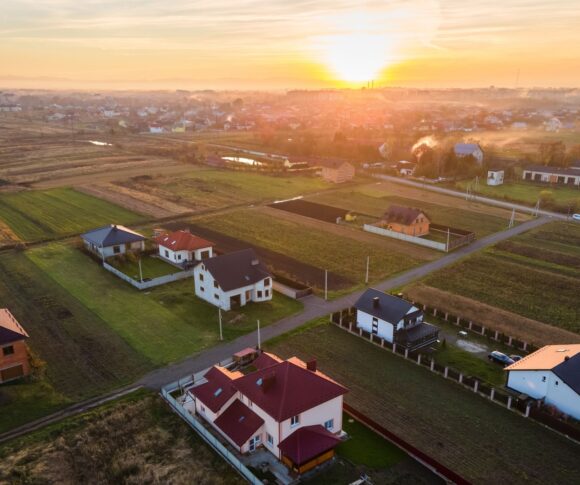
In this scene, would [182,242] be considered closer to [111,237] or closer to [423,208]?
[111,237]

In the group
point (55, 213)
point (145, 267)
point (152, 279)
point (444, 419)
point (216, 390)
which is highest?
point (216, 390)

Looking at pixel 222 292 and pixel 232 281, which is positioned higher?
pixel 232 281

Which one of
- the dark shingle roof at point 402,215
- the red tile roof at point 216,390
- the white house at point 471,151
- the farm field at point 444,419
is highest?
the white house at point 471,151

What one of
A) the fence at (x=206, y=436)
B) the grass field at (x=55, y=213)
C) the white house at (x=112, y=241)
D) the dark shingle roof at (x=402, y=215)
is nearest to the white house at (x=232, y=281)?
the fence at (x=206, y=436)

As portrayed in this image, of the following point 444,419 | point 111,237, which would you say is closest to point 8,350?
point 111,237

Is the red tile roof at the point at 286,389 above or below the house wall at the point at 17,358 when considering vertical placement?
above

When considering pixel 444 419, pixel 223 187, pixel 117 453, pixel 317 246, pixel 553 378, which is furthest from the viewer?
pixel 223 187

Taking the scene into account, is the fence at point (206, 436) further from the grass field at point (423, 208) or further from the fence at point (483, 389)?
the grass field at point (423, 208)

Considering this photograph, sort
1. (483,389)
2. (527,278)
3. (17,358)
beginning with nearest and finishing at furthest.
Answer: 1. (483,389)
2. (17,358)
3. (527,278)
